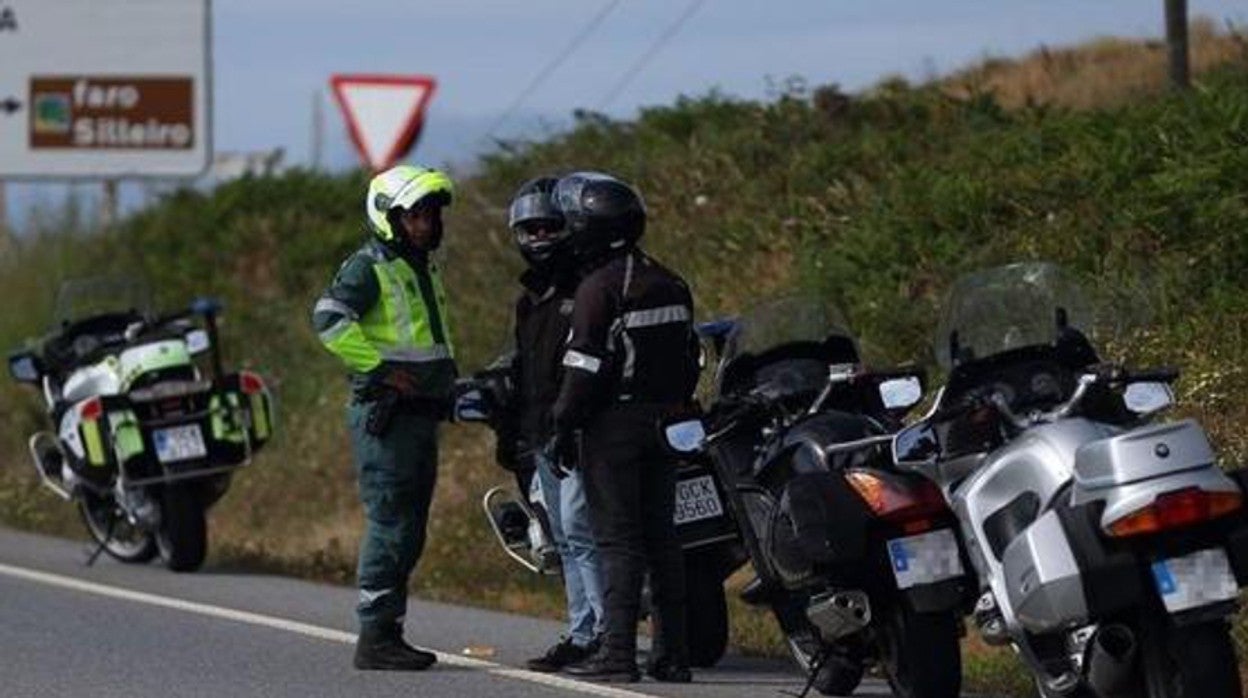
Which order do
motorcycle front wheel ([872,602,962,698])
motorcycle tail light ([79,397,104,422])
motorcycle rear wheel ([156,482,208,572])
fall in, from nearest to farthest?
motorcycle front wheel ([872,602,962,698]) → motorcycle rear wheel ([156,482,208,572]) → motorcycle tail light ([79,397,104,422])

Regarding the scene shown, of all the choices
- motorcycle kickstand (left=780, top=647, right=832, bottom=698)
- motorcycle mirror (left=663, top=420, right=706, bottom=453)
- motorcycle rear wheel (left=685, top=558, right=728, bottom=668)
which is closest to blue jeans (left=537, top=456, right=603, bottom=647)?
motorcycle rear wheel (left=685, top=558, right=728, bottom=668)

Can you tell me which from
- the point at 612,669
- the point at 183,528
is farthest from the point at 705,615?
the point at 183,528

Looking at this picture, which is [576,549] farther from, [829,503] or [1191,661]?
[1191,661]

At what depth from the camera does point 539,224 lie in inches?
497

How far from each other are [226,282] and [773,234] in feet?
30.1

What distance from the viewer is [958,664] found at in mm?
10938

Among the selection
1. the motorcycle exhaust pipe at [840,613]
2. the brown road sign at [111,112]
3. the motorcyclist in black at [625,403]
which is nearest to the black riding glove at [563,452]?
the motorcyclist in black at [625,403]

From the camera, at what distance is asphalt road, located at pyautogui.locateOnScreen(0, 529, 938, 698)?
12.5m

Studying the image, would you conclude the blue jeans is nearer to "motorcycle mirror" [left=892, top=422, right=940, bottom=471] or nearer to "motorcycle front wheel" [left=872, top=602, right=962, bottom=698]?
"motorcycle front wheel" [left=872, top=602, right=962, bottom=698]

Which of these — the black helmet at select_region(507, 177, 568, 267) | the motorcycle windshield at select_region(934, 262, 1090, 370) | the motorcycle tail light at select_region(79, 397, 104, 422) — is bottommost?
the motorcycle tail light at select_region(79, 397, 104, 422)

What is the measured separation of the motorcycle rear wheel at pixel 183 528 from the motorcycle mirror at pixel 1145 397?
8.25 meters

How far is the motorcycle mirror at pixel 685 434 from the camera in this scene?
1202 cm

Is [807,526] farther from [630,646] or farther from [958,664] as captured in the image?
[630,646]

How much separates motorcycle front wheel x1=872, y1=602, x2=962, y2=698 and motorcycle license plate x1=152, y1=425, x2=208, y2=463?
760 centimetres
